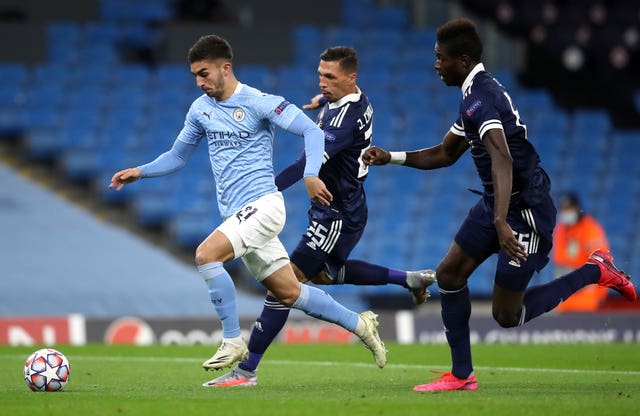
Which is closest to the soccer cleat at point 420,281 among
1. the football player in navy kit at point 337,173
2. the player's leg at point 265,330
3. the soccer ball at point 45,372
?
the football player in navy kit at point 337,173

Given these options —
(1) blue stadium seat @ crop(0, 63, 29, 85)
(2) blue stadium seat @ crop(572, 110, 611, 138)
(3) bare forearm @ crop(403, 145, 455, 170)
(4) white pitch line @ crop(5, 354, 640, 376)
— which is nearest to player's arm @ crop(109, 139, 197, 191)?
(3) bare forearm @ crop(403, 145, 455, 170)

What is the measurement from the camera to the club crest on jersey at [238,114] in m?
8.21

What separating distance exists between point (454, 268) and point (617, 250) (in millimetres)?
13731

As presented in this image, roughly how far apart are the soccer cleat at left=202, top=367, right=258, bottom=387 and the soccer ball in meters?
1.04

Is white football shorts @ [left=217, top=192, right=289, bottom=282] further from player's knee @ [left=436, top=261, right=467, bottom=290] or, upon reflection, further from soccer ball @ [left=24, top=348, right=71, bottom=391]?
soccer ball @ [left=24, top=348, right=71, bottom=391]

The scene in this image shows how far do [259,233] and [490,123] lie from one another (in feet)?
5.67

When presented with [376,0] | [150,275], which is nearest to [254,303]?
[150,275]

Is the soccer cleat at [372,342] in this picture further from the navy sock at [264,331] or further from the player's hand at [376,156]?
the player's hand at [376,156]

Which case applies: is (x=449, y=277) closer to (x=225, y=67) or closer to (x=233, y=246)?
(x=233, y=246)

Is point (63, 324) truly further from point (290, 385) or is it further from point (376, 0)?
point (376, 0)

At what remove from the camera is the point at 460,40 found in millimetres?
7812

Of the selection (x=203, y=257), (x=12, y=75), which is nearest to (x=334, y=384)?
(x=203, y=257)

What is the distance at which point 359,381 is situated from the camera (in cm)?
889

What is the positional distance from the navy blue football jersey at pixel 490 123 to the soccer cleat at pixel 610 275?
1042 millimetres
